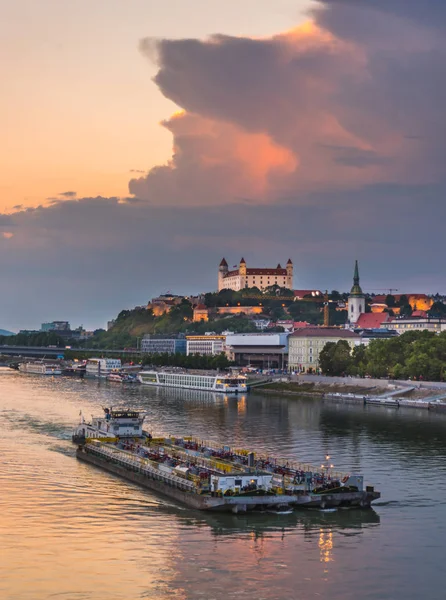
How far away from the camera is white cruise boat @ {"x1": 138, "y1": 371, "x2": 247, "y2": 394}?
5167 inches

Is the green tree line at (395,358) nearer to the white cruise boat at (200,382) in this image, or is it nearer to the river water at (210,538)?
the white cruise boat at (200,382)

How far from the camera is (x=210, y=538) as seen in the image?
37.9m

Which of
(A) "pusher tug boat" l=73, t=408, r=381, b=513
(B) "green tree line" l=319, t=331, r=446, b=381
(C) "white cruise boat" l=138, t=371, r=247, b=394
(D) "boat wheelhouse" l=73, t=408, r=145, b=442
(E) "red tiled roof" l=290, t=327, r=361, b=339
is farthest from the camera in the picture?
(E) "red tiled roof" l=290, t=327, r=361, b=339

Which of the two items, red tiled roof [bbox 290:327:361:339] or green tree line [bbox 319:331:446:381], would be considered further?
red tiled roof [bbox 290:327:361:339]

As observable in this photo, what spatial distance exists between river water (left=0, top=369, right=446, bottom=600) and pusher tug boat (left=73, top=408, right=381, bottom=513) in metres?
0.65

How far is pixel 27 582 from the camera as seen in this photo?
1259 inches

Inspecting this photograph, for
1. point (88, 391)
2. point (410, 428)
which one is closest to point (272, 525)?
point (410, 428)

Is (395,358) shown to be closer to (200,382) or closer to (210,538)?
(200,382)

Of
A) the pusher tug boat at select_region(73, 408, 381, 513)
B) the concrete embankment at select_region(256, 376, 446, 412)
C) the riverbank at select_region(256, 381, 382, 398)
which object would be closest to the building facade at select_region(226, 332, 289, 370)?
the riverbank at select_region(256, 381, 382, 398)

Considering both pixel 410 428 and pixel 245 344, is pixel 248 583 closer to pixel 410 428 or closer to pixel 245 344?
pixel 410 428

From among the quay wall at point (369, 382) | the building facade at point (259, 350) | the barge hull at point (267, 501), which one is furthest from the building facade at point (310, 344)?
the barge hull at point (267, 501)

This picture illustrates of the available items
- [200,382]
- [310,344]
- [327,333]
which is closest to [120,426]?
[200,382]

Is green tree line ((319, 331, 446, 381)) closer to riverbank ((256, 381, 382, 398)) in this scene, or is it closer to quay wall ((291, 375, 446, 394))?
quay wall ((291, 375, 446, 394))

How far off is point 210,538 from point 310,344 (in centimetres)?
12266
